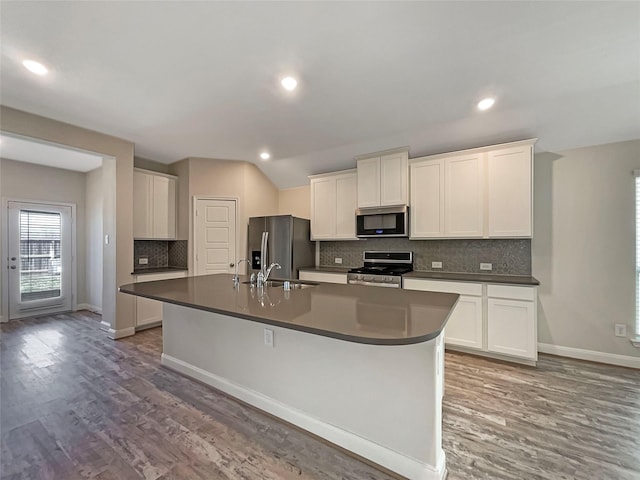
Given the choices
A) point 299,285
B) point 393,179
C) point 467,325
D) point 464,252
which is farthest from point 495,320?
point 299,285

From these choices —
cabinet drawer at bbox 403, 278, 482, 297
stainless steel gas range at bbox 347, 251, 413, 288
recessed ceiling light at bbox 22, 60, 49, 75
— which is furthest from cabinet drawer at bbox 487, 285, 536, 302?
recessed ceiling light at bbox 22, 60, 49, 75

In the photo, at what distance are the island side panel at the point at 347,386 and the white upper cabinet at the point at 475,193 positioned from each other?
2046 mm

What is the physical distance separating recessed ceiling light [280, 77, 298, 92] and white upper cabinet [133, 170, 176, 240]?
10.0 ft

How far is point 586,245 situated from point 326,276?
122 inches

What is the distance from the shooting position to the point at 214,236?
15.4 ft

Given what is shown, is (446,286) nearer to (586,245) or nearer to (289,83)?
(586,245)

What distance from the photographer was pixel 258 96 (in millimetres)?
2691

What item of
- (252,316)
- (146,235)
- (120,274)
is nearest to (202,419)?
(252,316)

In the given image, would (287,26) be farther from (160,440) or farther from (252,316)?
(160,440)

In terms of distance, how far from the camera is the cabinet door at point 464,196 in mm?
3289

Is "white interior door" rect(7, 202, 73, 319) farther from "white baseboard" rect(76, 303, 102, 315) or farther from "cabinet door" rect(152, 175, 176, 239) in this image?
"cabinet door" rect(152, 175, 176, 239)

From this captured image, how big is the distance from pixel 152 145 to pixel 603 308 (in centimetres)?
603

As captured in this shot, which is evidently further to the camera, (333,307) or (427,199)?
(427,199)

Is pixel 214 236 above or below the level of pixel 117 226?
below
